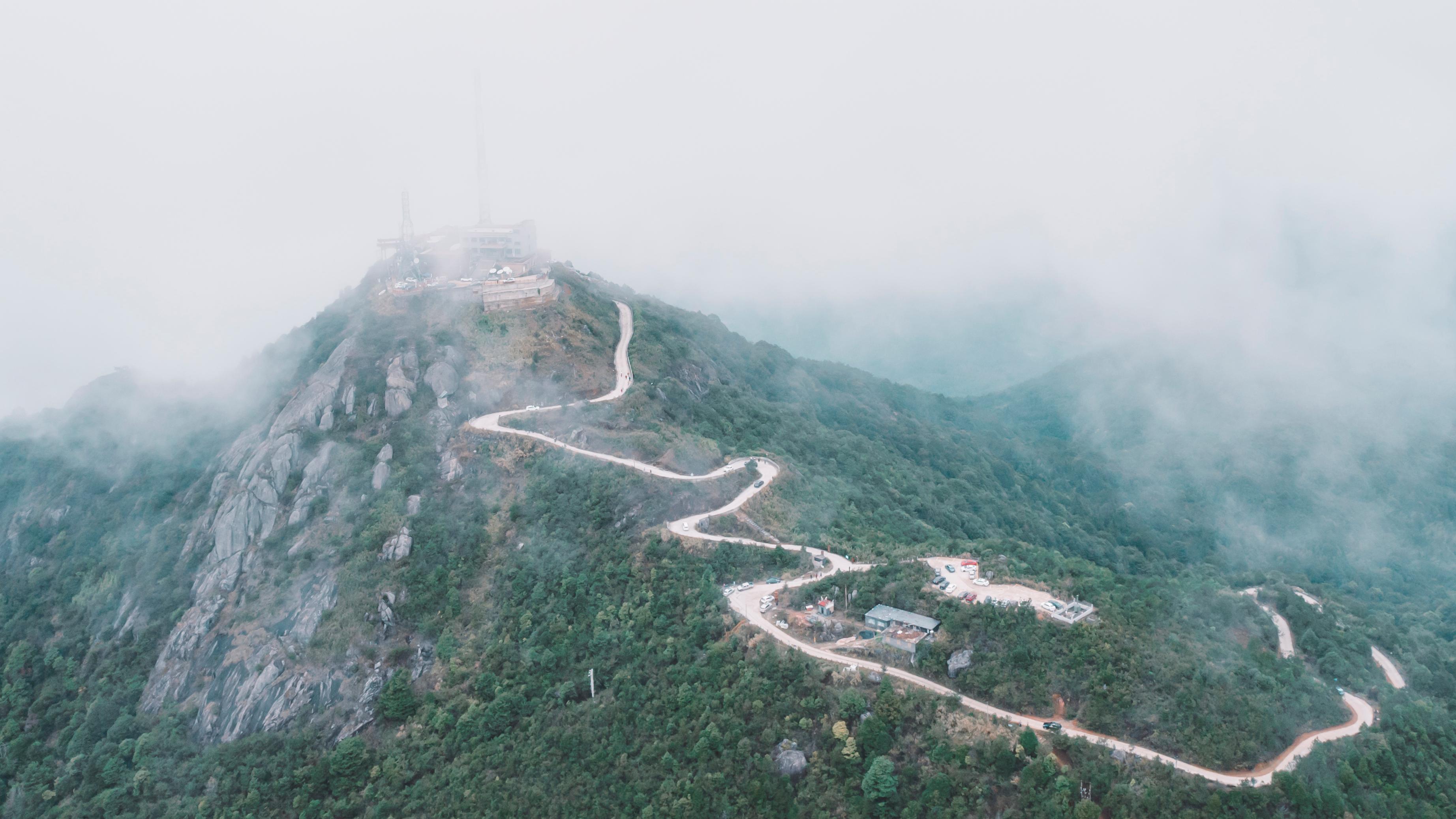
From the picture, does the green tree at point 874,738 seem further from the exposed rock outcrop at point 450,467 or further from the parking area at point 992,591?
the exposed rock outcrop at point 450,467

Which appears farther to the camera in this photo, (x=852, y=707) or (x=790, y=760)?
(x=852, y=707)

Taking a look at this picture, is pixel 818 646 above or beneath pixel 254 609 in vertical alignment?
above

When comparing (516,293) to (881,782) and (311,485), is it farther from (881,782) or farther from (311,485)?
(881,782)

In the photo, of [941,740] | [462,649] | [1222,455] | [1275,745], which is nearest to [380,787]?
[462,649]

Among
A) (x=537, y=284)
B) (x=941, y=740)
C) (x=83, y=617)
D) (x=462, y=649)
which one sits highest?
(x=537, y=284)

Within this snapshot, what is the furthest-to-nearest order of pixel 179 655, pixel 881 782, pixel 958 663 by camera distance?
pixel 179 655
pixel 958 663
pixel 881 782

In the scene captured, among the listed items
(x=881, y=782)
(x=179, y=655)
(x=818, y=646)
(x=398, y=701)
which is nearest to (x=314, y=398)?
(x=179, y=655)

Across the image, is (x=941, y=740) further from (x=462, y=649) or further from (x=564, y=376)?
(x=564, y=376)

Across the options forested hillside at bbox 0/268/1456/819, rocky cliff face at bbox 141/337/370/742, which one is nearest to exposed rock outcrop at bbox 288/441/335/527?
rocky cliff face at bbox 141/337/370/742
